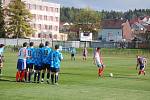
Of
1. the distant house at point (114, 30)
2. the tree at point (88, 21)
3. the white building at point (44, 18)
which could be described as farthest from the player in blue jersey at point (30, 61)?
the distant house at point (114, 30)

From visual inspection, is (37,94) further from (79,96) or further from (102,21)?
(102,21)

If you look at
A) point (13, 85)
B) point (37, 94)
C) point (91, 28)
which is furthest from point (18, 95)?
point (91, 28)

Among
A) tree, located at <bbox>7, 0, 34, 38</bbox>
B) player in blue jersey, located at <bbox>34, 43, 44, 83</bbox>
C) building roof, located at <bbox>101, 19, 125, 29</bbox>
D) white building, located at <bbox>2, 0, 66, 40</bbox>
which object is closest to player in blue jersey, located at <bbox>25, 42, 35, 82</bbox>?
player in blue jersey, located at <bbox>34, 43, 44, 83</bbox>

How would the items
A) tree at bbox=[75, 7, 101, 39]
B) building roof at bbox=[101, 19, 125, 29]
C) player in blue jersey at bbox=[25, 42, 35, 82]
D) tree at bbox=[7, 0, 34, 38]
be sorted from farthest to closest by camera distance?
1. building roof at bbox=[101, 19, 125, 29]
2. tree at bbox=[75, 7, 101, 39]
3. tree at bbox=[7, 0, 34, 38]
4. player in blue jersey at bbox=[25, 42, 35, 82]

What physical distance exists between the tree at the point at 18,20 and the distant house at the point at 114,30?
73947 mm

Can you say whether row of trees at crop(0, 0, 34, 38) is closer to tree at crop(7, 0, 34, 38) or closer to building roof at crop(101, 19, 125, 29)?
tree at crop(7, 0, 34, 38)

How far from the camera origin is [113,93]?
19.0 metres

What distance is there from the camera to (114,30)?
179375 mm

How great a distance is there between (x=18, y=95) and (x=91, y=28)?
6219 inches

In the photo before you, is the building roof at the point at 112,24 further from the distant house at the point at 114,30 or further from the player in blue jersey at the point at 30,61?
the player in blue jersey at the point at 30,61

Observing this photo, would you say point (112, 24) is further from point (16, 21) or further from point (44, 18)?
point (16, 21)

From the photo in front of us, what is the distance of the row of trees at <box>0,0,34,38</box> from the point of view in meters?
108

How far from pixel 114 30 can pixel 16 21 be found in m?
77.4

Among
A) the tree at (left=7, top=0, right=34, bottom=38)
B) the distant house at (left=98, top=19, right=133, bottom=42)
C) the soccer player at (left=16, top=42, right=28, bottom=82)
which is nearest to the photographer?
the soccer player at (left=16, top=42, right=28, bottom=82)
